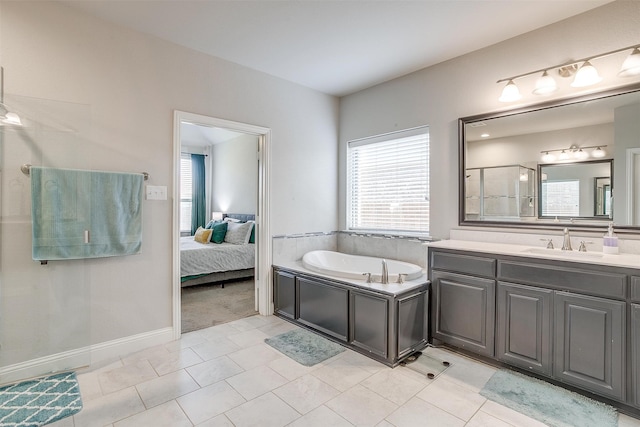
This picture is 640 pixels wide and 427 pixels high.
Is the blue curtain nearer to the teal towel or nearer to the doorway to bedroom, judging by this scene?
the doorway to bedroom

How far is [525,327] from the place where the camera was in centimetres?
224

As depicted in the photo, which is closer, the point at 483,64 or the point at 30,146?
the point at 30,146

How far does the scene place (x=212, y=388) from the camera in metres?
2.14

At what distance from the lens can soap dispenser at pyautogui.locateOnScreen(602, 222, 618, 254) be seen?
2.17 metres

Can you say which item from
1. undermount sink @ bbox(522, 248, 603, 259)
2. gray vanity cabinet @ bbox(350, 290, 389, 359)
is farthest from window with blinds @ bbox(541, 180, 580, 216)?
gray vanity cabinet @ bbox(350, 290, 389, 359)

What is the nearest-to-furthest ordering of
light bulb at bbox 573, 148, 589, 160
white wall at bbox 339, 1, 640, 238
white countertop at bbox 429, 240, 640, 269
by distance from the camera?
white countertop at bbox 429, 240, 640, 269, white wall at bbox 339, 1, 640, 238, light bulb at bbox 573, 148, 589, 160

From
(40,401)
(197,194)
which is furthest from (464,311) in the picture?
(197,194)

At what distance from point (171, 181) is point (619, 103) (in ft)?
11.9

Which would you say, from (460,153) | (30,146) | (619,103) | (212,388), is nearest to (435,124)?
(460,153)

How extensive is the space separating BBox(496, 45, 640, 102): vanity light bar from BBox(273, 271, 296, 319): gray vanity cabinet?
267cm

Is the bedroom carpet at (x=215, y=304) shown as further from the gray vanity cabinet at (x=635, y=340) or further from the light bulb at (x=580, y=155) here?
the light bulb at (x=580, y=155)

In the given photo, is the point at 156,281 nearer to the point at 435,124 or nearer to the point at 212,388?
the point at 212,388

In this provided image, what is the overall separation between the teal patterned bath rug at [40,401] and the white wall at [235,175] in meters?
3.90

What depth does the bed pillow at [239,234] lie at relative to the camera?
17.1 ft
